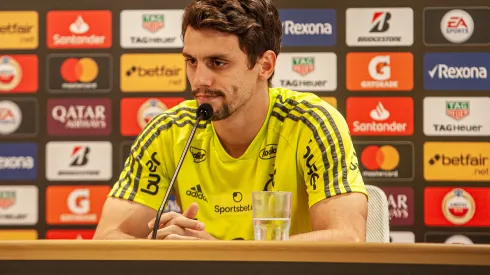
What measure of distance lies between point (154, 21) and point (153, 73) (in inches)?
9.4

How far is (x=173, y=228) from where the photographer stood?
1546 millimetres

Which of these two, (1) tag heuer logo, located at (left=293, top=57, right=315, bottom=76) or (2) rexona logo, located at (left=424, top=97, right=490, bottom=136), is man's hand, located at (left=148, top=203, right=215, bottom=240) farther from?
(2) rexona logo, located at (left=424, top=97, right=490, bottom=136)

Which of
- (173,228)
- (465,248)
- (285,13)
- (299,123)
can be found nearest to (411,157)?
(285,13)

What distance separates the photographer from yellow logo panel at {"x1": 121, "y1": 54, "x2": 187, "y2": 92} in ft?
10.3

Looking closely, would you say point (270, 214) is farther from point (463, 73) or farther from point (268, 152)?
point (463, 73)

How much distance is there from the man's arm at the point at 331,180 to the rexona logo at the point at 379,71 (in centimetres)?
118

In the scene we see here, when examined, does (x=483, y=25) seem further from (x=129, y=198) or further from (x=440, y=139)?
(x=129, y=198)

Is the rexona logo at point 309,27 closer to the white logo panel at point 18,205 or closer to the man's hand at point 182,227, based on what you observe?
the white logo panel at point 18,205

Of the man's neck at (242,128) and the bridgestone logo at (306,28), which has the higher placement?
the bridgestone logo at (306,28)

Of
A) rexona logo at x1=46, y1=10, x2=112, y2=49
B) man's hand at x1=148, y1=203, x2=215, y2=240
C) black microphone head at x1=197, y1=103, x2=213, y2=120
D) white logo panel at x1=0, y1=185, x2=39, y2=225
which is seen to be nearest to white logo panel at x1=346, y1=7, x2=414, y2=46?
rexona logo at x1=46, y1=10, x2=112, y2=49

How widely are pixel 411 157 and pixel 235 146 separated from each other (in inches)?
53.5

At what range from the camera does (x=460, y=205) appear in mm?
3092

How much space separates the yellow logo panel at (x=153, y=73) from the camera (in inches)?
124

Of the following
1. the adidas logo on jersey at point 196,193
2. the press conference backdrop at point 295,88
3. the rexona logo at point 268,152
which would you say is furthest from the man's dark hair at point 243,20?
the press conference backdrop at point 295,88
